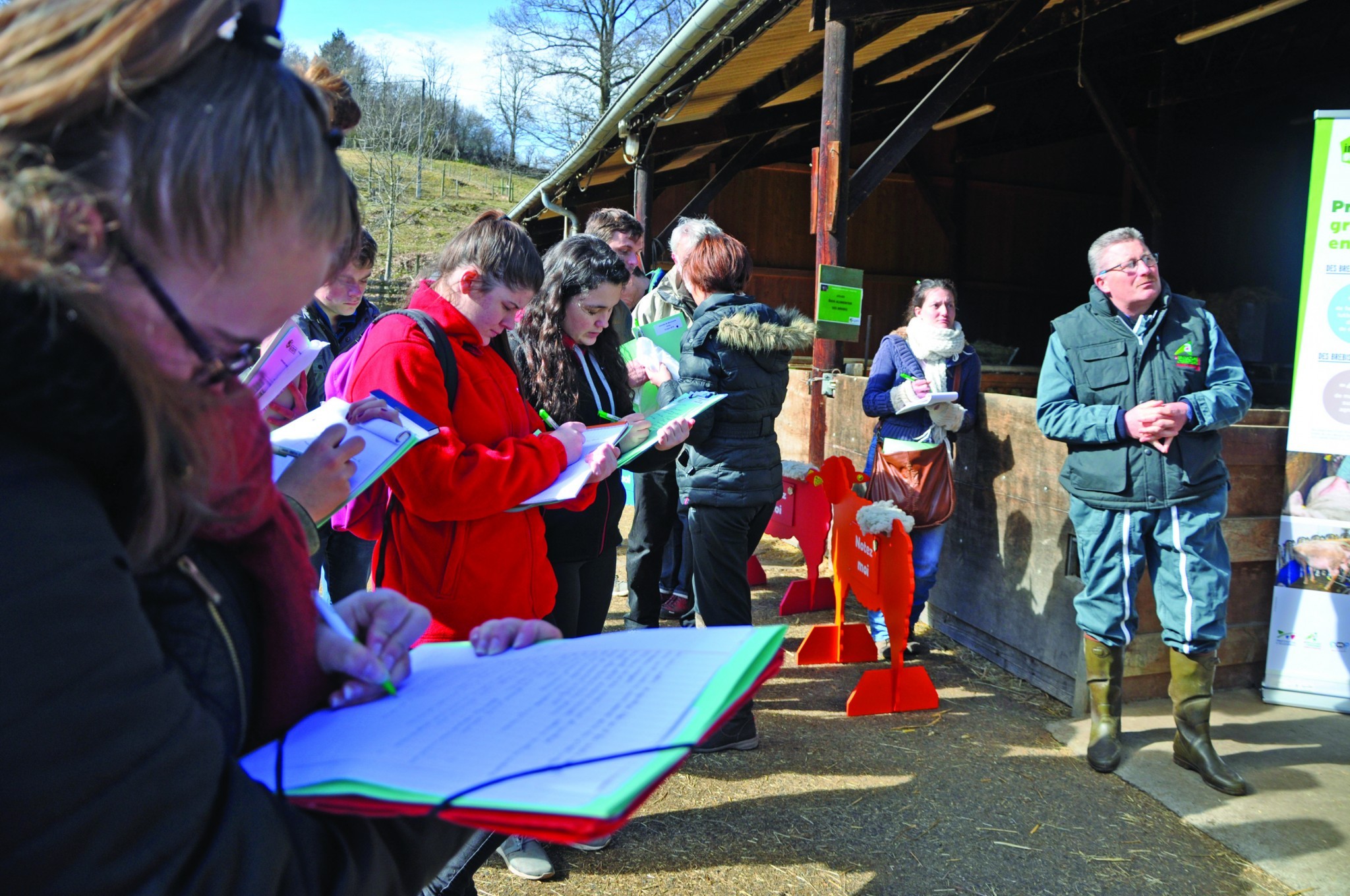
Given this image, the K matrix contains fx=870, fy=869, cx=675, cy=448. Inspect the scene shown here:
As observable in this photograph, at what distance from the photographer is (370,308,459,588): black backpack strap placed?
2.08 metres

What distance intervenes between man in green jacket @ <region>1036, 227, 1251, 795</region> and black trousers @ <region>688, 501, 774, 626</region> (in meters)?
1.28

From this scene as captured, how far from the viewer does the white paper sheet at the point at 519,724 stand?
0.69 metres

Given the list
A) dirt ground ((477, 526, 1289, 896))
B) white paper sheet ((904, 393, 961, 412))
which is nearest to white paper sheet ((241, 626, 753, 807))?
dirt ground ((477, 526, 1289, 896))

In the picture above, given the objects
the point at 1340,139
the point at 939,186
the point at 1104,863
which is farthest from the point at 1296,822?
the point at 939,186

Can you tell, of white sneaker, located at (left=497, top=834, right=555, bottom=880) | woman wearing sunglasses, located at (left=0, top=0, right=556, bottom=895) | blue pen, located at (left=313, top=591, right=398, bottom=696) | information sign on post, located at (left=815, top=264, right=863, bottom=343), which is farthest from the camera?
information sign on post, located at (left=815, top=264, right=863, bottom=343)

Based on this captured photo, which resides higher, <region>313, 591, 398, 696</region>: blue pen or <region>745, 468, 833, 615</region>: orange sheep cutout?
<region>313, 591, 398, 696</region>: blue pen

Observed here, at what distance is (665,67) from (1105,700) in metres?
5.44

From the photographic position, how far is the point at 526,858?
2596mm

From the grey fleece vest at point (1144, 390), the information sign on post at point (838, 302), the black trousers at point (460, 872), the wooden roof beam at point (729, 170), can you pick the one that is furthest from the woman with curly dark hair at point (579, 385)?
the wooden roof beam at point (729, 170)

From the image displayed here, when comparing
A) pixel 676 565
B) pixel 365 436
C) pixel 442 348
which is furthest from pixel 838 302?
pixel 365 436

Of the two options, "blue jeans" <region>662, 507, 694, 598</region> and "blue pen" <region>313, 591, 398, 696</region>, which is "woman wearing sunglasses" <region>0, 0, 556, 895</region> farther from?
"blue jeans" <region>662, 507, 694, 598</region>

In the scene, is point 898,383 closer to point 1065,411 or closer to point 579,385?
point 1065,411

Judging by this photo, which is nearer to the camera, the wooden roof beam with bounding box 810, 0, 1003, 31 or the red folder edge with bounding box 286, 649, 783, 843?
the red folder edge with bounding box 286, 649, 783, 843

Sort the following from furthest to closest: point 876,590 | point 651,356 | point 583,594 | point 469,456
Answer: point 651,356, point 876,590, point 583,594, point 469,456
